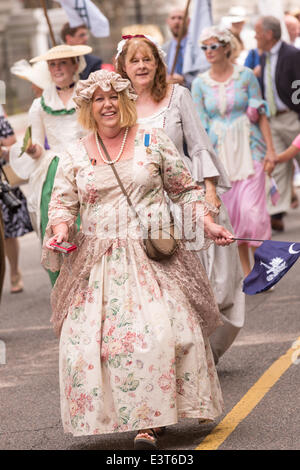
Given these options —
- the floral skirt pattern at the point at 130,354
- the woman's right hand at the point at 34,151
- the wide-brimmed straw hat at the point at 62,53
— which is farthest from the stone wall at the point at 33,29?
the floral skirt pattern at the point at 130,354

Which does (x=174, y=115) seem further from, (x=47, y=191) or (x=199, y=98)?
(x=199, y=98)

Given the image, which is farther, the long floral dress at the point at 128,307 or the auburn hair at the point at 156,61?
the auburn hair at the point at 156,61

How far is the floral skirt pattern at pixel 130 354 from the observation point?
552cm

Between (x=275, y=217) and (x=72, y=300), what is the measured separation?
24.9 feet

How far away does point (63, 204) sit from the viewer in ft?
19.5

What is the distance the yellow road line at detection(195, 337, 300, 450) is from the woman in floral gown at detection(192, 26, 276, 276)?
8.25 ft

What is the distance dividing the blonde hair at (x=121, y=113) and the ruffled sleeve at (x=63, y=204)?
19 centimetres

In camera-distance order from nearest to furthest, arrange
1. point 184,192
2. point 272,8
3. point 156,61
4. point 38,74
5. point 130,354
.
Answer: point 130,354, point 184,192, point 156,61, point 38,74, point 272,8

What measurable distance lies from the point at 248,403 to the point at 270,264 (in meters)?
0.89

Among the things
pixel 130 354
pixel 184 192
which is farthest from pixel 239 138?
pixel 130 354

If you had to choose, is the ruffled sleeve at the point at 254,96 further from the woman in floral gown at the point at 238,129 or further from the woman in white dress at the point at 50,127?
the woman in white dress at the point at 50,127

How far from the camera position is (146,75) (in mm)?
6793

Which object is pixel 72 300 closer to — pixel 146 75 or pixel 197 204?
pixel 197 204
